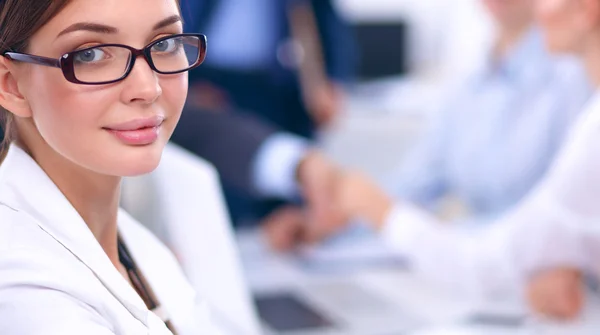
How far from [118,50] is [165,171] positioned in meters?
0.56

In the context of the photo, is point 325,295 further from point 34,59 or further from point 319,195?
point 34,59

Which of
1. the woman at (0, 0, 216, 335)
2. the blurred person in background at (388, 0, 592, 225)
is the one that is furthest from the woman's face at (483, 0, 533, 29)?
the woman at (0, 0, 216, 335)

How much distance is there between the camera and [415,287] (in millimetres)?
1528

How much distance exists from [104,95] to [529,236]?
0.99m

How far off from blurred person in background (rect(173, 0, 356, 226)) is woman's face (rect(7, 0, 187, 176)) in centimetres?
111

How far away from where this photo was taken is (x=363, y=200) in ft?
5.13

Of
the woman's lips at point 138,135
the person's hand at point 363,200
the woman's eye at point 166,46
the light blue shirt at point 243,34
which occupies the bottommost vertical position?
the woman's lips at point 138,135

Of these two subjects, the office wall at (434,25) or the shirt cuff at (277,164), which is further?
the office wall at (434,25)

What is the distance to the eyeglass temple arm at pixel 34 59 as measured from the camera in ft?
1.97

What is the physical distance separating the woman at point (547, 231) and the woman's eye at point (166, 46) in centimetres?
87

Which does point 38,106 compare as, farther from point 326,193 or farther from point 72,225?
point 326,193

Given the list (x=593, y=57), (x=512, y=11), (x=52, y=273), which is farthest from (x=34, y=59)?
(x=512, y=11)

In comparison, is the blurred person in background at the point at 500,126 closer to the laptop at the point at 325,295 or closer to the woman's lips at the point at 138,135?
the laptop at the point at 325,295

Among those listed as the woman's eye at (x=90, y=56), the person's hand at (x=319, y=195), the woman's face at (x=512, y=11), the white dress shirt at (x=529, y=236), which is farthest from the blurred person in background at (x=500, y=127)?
the woman's eye at (x=90, y=56)
